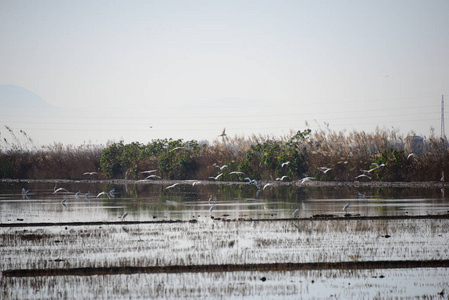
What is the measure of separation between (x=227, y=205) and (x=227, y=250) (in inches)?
477

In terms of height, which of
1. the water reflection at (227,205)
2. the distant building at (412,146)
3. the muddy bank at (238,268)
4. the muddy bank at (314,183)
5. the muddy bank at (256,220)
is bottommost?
the muddy bank at (238,268)

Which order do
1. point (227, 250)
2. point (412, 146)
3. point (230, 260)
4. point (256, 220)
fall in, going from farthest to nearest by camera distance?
point (412, 146) → point (256, 220) → point (227, 250) → point (230, 260)

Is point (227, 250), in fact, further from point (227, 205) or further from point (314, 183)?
point (314, 183)

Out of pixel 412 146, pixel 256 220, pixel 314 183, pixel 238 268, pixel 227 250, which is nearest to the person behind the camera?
pixel 238 268

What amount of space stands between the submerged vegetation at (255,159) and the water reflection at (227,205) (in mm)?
2772

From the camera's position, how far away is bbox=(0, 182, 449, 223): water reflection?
79.3 feet

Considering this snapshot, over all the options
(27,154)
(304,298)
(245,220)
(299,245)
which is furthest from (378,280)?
(27,154)

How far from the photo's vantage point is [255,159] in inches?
1796

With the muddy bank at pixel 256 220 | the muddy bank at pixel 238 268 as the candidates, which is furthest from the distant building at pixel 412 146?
the muddy bank at pixel 238 268

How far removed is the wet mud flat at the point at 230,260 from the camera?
1236 cm

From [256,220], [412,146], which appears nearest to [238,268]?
[256,220]

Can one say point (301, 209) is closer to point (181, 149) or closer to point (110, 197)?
point (110, 197)

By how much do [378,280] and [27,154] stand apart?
169 ft

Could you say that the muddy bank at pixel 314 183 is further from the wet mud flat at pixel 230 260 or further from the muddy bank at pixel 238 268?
the muddy bank at pixel 238 268
